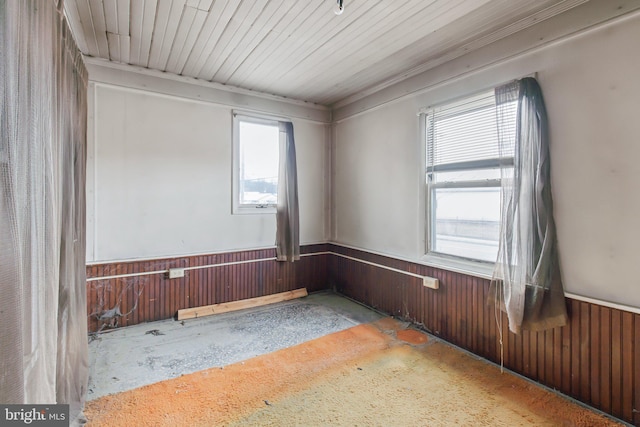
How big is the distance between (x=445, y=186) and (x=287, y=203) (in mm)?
1969

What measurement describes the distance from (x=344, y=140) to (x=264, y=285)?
2.24 meters

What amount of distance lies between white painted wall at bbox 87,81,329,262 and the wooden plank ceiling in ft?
1.44

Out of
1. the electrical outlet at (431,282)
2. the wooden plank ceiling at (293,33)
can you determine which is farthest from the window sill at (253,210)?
the electrical outlet at (431,282)

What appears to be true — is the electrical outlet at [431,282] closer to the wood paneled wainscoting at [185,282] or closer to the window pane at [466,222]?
the window pane at [466,222]

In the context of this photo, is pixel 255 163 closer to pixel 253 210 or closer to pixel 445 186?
pixel 253 210

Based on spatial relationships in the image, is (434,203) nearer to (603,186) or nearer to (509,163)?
(509,163)

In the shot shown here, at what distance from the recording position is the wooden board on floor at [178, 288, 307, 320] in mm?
3484

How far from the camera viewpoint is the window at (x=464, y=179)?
8.55ft

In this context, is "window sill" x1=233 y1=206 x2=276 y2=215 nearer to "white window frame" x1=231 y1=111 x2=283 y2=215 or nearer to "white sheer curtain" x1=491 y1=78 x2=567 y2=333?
"white window frame" x1=231 y1=111 x2=283 y2=215

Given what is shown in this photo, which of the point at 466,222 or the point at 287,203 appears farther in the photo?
the point at 287,203

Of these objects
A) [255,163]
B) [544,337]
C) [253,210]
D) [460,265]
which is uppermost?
[255,163]

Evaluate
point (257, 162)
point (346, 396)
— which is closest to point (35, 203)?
point (346, 396)

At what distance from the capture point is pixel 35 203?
3.73 ft

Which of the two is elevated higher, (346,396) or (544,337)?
(544,337)
